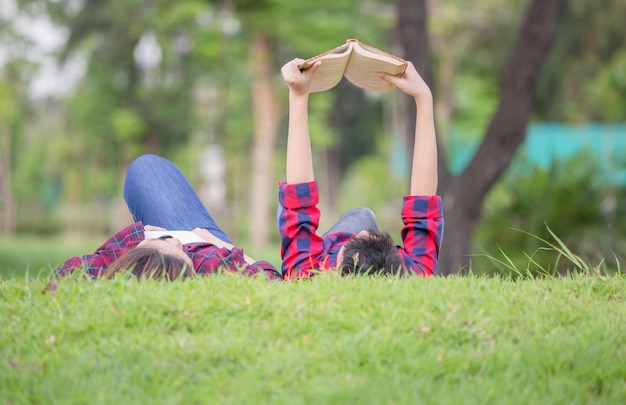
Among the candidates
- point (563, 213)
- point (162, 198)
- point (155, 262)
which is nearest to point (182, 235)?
point (162, 198)

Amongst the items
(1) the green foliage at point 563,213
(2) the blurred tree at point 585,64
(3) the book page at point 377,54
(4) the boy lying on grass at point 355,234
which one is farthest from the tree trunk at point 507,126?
(2) the blurred tree at point 585,64

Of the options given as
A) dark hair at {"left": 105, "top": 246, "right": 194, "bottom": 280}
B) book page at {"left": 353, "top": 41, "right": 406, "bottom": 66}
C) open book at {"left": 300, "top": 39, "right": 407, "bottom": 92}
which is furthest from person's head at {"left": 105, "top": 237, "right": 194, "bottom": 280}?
book page at {"left": 353, "top": 41, "right": 406, "bottom": 66}

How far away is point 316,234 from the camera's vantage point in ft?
11.1

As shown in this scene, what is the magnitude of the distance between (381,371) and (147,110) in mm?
17477

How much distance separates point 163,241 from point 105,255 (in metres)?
0.43

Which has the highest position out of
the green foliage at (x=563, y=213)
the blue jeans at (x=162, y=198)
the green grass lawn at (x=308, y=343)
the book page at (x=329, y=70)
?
the book page at (x=329, y=70)

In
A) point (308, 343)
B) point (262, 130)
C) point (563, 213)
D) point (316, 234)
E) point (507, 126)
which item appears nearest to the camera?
point (308, 343)

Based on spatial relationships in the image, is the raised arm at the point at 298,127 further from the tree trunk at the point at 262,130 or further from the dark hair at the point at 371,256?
the tree trunk at the point at 262,130

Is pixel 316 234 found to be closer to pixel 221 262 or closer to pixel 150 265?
pixel 221 262

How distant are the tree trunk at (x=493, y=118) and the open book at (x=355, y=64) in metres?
4.03

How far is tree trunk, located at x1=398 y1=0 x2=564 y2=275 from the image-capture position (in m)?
7.31

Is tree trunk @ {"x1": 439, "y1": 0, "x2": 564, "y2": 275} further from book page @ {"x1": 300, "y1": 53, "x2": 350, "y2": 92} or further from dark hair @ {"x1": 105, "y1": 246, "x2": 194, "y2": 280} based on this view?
dark hair @ {"x1": 105, "y1": 246, "x2": 194, "y2": 280}

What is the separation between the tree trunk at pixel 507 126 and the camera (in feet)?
23.9

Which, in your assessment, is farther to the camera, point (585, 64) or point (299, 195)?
point (585, 64)
